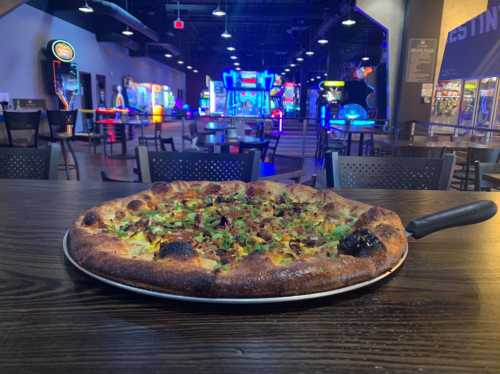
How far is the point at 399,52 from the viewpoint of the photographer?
277 inches

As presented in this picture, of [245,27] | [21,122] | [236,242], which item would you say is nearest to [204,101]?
[245,27]

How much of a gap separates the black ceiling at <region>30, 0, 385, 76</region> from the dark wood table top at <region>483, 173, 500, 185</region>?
21.4ft

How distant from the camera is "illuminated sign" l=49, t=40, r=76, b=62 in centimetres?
952

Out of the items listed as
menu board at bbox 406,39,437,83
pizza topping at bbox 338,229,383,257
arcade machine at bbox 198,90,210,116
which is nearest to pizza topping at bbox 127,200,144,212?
pizza topping at bbox 338,229,383,257

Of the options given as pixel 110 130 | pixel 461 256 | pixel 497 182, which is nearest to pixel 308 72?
pixel 110 130

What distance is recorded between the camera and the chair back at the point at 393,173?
1.94 meters

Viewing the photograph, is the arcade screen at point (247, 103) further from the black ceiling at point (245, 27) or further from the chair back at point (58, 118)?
the chair back at point (58, 118)

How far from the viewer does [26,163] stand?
1956 millimetres

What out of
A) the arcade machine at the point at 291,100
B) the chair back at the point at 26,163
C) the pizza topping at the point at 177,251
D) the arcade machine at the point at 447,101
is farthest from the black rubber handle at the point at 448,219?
the arcade machine at the point at 291,100

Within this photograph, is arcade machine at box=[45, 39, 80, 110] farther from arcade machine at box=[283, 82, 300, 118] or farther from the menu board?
arcade machine at box=[283, 82, 300, 118]

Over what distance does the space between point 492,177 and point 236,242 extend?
231 centimetres

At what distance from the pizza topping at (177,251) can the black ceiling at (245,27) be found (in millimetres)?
8489

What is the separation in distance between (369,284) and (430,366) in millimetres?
192

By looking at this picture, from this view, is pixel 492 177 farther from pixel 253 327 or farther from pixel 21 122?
pixel 21 122
